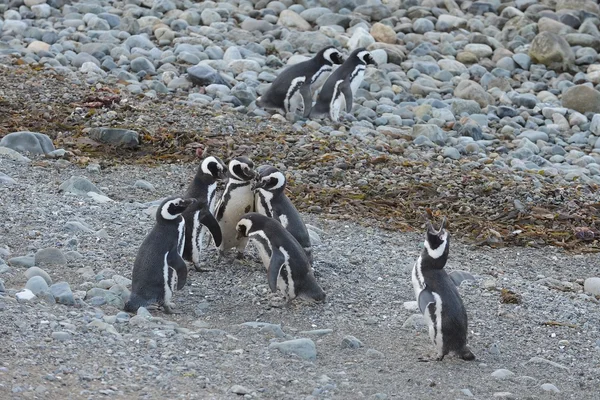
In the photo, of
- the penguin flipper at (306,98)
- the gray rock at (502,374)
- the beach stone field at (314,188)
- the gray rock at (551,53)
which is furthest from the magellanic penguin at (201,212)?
the gray rock at (551,53)

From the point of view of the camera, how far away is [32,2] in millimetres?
15023

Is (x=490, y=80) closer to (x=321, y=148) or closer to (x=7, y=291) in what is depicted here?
(x=321, y=148)

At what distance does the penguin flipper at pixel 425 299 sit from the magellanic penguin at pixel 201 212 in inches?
66.0

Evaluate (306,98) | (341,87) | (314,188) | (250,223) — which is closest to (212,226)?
(250,223)

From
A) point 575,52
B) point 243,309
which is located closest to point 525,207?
point 243,309

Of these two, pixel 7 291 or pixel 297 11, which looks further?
pixel 297 11

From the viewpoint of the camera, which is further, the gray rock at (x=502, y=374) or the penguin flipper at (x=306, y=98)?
the penguin flipper at (x=306, y=98)

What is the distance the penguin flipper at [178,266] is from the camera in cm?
622

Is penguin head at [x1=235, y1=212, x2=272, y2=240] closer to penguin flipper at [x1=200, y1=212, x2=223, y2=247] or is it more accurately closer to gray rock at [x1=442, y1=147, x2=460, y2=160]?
penguin flipper at [x1=200, y1=212, x2=223, y2=247]

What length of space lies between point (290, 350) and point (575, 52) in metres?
11.5

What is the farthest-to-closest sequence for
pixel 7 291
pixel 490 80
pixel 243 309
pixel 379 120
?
pixel 490 80 < pixel 379 120 < pixel 243 309 < pixel 7 291

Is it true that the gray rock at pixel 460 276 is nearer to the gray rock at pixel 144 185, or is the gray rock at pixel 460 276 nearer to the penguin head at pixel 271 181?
the penguin head at pixel 271 181

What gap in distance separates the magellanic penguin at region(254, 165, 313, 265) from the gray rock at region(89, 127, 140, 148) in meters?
2.72

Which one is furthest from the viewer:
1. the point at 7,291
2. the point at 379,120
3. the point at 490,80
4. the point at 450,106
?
the point at 490,80
